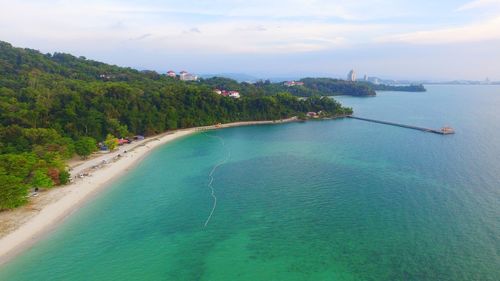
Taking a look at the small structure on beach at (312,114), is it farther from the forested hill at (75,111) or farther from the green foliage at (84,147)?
the green foliage at (84,147)

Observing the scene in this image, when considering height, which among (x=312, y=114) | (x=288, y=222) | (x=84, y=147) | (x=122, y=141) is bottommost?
(x=288, y=222)

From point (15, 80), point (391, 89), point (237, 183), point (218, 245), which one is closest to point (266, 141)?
point (237, 183)

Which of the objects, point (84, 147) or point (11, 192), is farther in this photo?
point (84, 147)

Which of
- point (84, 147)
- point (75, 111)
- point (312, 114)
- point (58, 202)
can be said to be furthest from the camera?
point (312, 114)

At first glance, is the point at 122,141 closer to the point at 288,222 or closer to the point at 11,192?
the point at 11,192

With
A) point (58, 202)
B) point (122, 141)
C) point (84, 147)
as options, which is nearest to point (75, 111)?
point (122, 141)

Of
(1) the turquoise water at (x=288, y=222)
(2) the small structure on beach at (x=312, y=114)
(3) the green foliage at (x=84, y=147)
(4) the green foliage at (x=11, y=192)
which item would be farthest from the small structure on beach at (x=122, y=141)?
(2) the small structure on beach at (x=312, y=114)

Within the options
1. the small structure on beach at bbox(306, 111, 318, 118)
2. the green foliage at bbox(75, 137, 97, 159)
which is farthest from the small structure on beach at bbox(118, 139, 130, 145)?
the small structure on beach at bbox(306, 111, 318, 118)
